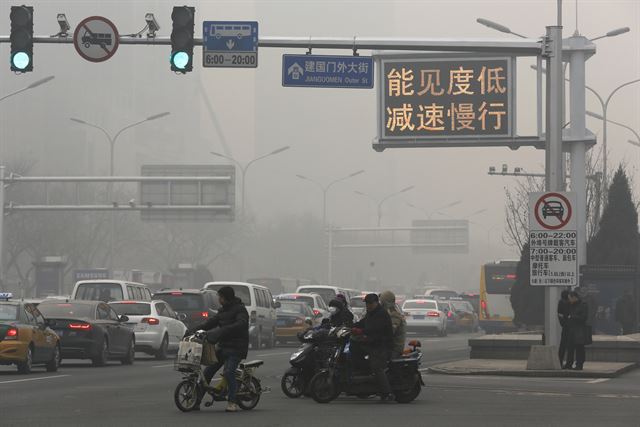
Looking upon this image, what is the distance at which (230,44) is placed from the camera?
959 inches

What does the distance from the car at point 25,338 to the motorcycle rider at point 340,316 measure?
7.34m

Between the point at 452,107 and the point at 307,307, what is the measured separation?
1197 cm

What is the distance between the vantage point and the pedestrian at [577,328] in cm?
2786

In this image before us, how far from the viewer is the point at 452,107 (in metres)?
37.4

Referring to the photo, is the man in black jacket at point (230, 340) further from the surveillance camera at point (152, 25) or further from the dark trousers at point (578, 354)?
the dark trousers at point (578, 354)

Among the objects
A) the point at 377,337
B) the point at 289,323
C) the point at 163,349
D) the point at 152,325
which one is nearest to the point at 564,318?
the point at 377,337

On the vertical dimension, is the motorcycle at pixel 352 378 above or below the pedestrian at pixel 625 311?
below

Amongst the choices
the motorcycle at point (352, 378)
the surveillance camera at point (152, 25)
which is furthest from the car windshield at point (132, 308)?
the motorcycle at point (352, 378)

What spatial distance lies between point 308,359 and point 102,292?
18.1m

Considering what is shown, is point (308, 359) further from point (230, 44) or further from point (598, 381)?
point (598, 381)

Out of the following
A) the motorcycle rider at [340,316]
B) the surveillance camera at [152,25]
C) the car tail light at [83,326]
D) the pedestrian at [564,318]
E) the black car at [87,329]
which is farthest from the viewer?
the black car at [87,329]

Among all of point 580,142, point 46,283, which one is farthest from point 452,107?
point 46,283

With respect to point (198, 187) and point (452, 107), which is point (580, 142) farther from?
point (198, 187)

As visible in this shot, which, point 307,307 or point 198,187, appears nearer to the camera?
point 307,307
